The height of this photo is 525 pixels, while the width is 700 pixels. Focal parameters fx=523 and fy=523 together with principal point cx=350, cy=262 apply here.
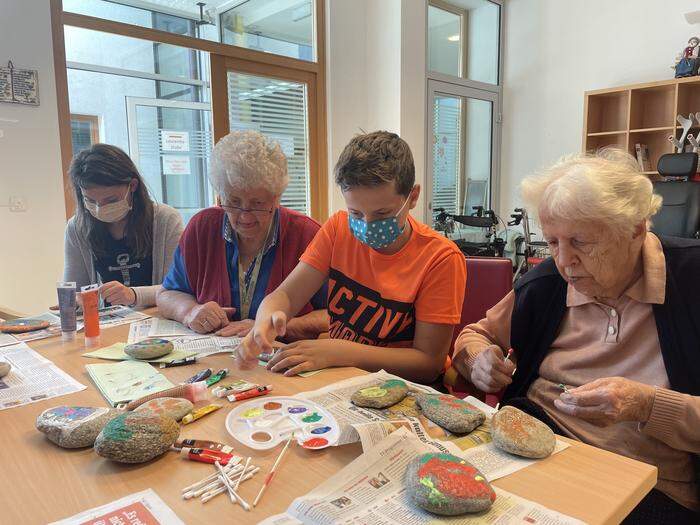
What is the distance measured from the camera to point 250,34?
464cm

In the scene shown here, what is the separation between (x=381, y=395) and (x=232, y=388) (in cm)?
33

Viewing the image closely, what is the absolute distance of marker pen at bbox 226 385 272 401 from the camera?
1.10m

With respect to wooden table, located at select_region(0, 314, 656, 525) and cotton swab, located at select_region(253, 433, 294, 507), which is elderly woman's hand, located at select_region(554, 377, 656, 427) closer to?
wooden table, located at select_region(0, 314, 656, 525)

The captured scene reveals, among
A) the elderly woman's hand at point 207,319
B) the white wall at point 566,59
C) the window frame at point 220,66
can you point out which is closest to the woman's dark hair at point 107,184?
the window frame at point 220,66

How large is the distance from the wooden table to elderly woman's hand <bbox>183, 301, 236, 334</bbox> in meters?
0.62

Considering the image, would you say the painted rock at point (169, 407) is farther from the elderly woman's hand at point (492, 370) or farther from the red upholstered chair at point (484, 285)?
the red upholstered chair at point (484, 285)

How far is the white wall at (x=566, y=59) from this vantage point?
16.2ft

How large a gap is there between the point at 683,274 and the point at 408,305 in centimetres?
66

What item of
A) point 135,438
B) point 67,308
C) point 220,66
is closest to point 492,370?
point 135,438

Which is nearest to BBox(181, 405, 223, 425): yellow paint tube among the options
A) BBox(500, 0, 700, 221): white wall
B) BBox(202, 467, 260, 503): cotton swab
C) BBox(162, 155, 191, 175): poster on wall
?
BBox(202, 467, 260, 503): cotton swab

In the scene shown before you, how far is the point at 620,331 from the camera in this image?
1.21m

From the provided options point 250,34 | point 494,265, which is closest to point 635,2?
point 250,34

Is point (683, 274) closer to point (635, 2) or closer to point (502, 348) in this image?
point (502, 348)

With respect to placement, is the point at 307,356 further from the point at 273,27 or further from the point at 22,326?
the point at 273,27
